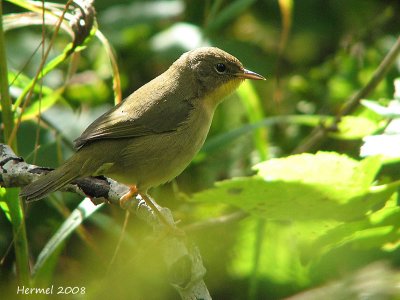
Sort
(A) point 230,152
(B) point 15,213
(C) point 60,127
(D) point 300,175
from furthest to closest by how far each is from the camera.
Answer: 1. (A) point 230,152
2. (C) point 60,127
3. (B) point 15,213
4. (D) point 300,175

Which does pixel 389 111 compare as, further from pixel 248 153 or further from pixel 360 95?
pixel 248 153

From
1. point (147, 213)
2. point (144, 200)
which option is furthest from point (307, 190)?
point (144, 200)

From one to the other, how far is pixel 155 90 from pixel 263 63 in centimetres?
186

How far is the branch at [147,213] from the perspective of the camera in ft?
7.07

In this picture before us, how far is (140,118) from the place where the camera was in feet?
10.1

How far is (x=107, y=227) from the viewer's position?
3658mm

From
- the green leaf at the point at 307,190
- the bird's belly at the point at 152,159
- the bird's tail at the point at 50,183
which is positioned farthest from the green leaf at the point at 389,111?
the bird's tail at the point at 50,183

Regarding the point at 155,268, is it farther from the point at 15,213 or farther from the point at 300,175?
the point at 300,175

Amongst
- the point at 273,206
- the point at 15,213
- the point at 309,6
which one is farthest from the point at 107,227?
the point at 309,6

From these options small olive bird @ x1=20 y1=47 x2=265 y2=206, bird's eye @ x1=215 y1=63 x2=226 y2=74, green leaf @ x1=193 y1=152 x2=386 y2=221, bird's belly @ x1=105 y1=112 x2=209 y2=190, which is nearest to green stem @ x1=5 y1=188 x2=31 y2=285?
small olive bird @ x1=20 y1=47 x2=265 y2=206

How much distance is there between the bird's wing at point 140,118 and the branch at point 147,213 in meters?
0.23

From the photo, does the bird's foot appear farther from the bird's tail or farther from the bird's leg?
the bird's tail

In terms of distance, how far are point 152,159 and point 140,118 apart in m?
0.21

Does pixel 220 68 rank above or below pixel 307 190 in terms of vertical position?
above
